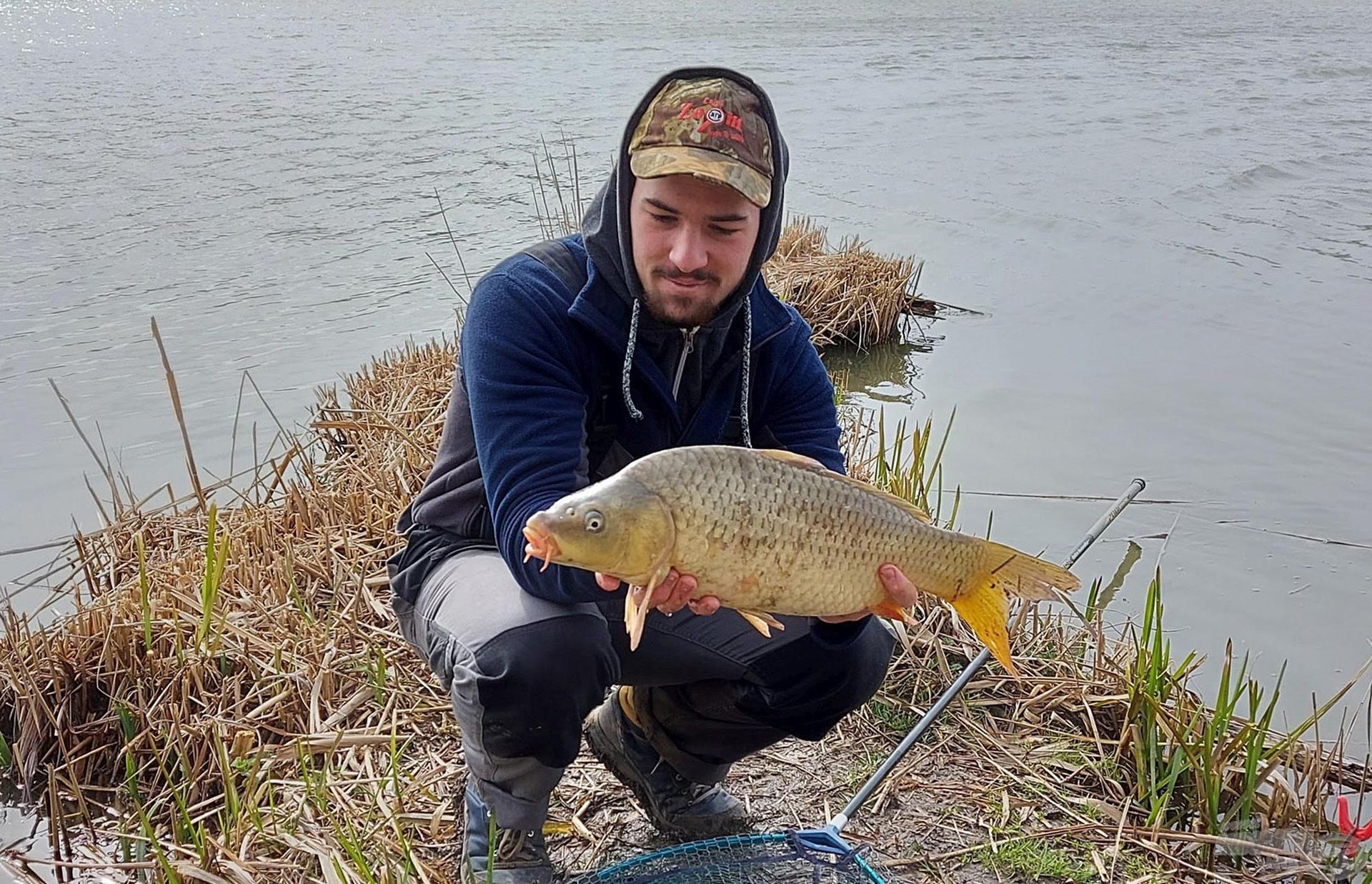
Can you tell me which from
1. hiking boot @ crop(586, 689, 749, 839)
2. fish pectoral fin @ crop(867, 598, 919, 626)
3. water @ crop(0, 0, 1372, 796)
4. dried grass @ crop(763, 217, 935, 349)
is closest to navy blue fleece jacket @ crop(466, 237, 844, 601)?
fish pectoral fin @ crop(867, 598, 919, 626)

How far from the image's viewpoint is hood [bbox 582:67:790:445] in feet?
7.03

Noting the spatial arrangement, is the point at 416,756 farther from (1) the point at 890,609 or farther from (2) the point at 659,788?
(1) the point at 890,609

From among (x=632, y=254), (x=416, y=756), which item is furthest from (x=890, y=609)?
(x=416, y=756)

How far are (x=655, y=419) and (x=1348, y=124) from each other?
1280cm

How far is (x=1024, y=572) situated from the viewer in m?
1.95

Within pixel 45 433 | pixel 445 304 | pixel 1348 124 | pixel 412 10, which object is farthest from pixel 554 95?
pixel 412 10

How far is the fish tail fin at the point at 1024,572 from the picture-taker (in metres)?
1.95

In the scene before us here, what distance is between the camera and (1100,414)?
A: 18.4 ft

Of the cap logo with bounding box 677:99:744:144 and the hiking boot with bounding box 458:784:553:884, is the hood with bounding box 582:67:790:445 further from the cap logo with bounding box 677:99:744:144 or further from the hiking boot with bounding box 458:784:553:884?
the hiking boot with bounding box 458:784:553:884

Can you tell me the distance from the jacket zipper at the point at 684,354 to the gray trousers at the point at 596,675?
1.42 ft

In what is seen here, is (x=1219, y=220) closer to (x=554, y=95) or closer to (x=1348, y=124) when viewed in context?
(x=1348, y=124)

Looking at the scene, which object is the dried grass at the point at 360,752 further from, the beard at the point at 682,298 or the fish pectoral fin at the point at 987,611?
the beard at the point at 682,298

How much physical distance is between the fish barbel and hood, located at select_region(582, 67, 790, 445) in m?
0.47

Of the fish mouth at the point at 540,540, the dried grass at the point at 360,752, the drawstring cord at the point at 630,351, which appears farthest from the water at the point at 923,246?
the fish mouth at the point at 540,540
